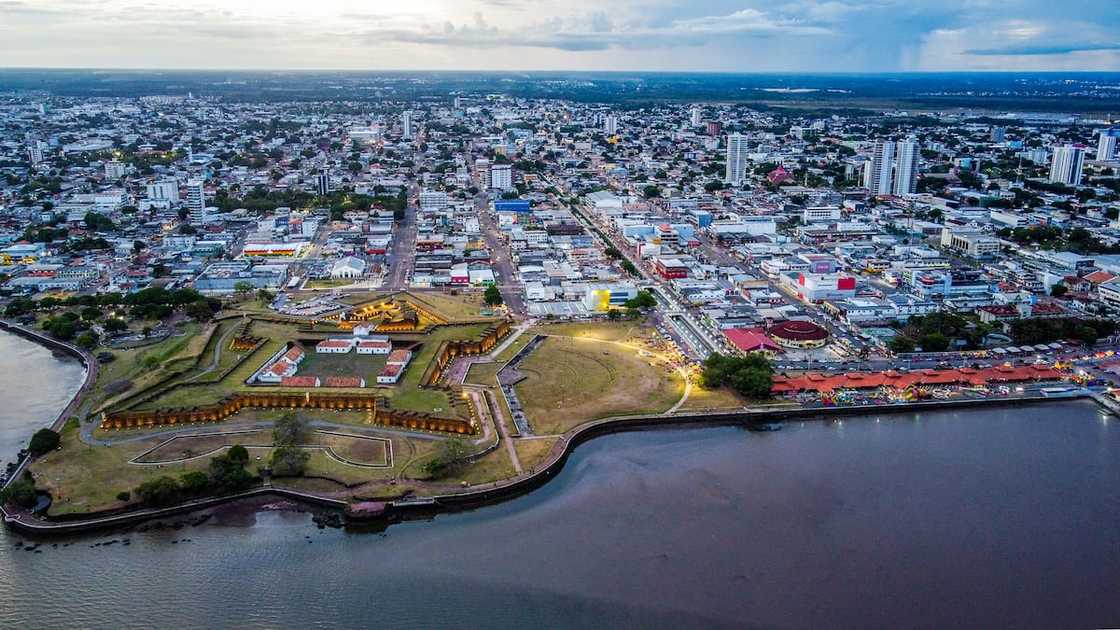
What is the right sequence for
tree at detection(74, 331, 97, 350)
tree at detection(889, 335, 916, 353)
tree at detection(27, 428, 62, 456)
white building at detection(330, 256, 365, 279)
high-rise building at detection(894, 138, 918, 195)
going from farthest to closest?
high-rise building at detection(894, 138, 918, 195) → white building at detection(330, 256, 365, 279) → tree at detection(74, 331, 97, 350) → tree at detection(889, 335, 916, 353) → tree at detection(27, 428, 62, 456)

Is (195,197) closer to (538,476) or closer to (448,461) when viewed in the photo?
(448,461)

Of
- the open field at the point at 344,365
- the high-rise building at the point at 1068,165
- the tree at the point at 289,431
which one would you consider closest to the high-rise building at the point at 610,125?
the high-rise building at the point at 1068,165

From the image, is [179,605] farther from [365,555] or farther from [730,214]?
[730,214]

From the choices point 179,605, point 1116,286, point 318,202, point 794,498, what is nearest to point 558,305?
point 794,498

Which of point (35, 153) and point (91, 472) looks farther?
point (35, 153)

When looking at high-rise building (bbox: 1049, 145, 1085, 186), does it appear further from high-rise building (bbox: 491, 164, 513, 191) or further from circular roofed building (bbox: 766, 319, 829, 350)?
circular roofed building (bbox: 766, 319, 829, 350)

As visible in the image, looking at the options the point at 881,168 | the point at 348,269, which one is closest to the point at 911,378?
the point at 348,269

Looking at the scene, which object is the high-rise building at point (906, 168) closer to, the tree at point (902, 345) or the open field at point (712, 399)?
the tree at point (902, 345)

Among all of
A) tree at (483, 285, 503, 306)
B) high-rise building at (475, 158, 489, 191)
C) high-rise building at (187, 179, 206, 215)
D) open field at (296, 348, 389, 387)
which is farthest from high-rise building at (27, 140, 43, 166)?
open field at (296, 348, 389, 387)
